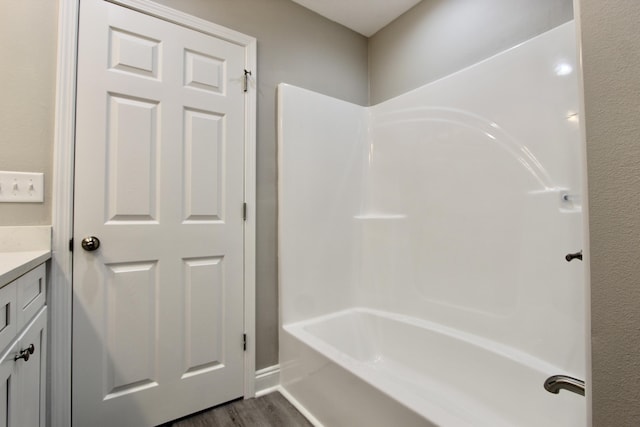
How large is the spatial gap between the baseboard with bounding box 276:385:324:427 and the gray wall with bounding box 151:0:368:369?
0.57ft

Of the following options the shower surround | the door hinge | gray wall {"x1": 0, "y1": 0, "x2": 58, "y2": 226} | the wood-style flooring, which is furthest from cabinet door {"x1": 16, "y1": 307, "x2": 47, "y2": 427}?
the door hinge

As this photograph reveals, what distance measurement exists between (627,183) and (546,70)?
115cm

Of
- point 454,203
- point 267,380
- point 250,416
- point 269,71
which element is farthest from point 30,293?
point 454,203

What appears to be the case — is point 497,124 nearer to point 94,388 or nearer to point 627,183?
point 627,183

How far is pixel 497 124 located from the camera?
60.2 inches

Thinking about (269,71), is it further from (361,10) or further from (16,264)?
(16,264)

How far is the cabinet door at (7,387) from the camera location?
2.44ft

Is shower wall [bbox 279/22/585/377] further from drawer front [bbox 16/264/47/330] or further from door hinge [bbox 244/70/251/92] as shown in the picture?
drawer front [bbox 16/264/47/330]

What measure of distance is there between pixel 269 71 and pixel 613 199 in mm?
1800

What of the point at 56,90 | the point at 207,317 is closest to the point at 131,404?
the point at 207,317

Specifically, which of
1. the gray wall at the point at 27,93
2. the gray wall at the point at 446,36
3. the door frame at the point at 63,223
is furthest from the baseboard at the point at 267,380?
the gray wall at the point at 446,36

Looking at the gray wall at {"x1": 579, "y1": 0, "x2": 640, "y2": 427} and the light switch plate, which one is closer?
the gray wall at {"x1": 579, "y1": 0, "x2": 640, "y2": 427}

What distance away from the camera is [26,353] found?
0.92m

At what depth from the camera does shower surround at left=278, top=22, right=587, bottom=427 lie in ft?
4.19
